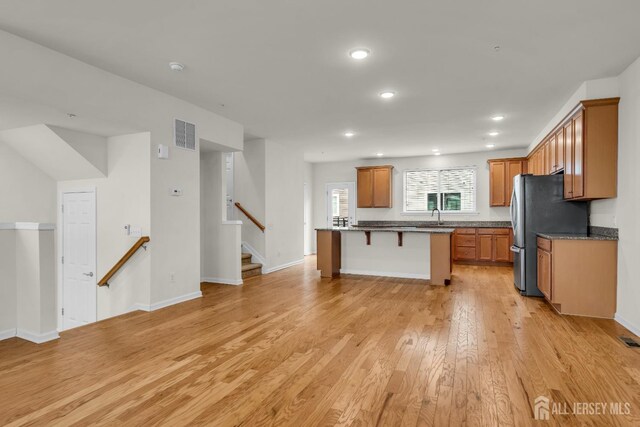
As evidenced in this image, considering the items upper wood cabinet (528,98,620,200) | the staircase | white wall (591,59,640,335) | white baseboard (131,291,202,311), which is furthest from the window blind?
white baseboard (131,291,202,311)

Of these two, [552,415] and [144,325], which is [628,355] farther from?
[144,325]

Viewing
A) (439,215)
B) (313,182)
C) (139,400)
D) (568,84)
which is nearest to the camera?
(139,400)

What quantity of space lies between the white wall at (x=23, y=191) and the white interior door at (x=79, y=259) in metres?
0.26

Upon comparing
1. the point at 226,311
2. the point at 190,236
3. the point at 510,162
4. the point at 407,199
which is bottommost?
the point at 226,311

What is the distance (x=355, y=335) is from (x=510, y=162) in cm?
678

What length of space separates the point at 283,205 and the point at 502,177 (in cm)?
523

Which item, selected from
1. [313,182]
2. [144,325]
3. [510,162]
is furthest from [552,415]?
[313,182]

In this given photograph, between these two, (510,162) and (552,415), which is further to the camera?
(510,162)

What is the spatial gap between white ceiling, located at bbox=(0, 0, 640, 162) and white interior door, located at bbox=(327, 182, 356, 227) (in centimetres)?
498

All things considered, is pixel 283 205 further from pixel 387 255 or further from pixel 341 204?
pixel 341 204

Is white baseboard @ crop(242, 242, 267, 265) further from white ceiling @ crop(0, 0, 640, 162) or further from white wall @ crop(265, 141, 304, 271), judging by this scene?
white ceiling @ crop(0, 0, 640, 162)

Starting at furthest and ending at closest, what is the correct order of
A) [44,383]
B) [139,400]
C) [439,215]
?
[439,215]
[44,383]
[139,400]

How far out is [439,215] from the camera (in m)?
9.31

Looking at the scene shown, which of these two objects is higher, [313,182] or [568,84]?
[568,84]
